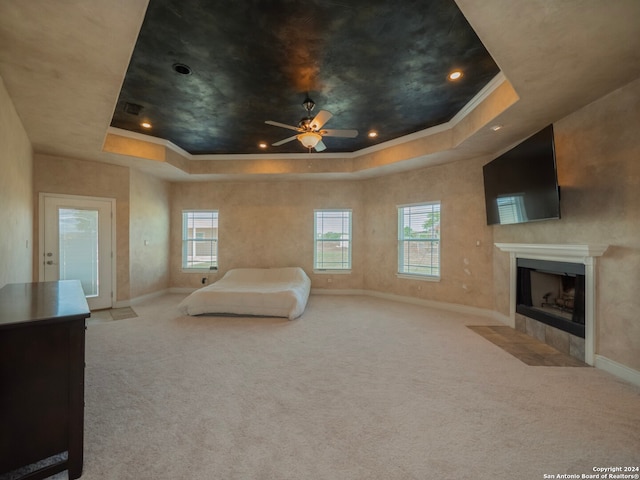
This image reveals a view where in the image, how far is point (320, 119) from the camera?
11.0 feet

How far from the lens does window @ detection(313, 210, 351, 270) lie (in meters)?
6.66

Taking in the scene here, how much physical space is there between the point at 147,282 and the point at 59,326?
4.95 meters

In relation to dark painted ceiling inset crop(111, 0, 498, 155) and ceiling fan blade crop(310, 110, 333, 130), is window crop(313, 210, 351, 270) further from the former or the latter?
ceiling fan blade crop(310, 110, 333, 130)

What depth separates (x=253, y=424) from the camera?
196 cm

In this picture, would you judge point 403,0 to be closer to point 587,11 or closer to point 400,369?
point 587,11

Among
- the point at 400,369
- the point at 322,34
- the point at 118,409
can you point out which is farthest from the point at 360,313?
the point at 322,34

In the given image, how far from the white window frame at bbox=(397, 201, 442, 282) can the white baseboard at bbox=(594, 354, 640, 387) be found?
2628mm

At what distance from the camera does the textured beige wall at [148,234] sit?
5.55 m

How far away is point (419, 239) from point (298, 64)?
406cm

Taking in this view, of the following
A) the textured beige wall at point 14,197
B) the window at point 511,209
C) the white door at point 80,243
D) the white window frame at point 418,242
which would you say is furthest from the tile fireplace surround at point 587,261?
the white door at point 80,243

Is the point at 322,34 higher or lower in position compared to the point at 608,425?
higher

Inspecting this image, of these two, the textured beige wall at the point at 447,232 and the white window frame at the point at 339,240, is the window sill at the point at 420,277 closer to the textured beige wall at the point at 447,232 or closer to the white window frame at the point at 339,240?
the textured beige wall at the point at 447,232

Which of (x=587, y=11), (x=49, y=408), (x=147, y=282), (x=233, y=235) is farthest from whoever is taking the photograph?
(x=233, y=235)

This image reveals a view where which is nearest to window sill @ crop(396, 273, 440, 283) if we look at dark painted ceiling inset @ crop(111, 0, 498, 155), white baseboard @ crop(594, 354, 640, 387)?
white baseboard @ crop(594, 354, 640, 387)
